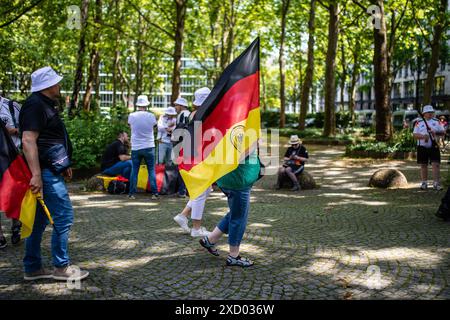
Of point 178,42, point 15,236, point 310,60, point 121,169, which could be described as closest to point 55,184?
point 15,236

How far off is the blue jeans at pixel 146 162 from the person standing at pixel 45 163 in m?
5.09

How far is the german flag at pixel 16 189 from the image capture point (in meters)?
4.71

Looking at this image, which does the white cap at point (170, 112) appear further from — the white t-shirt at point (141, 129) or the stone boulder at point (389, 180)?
the stone boulder at point (389, 180)

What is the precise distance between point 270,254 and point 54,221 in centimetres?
255

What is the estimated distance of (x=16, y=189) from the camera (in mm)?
4789

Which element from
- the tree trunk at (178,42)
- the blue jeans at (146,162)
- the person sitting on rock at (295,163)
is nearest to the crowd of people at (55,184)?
the blue jeans at (146,162)

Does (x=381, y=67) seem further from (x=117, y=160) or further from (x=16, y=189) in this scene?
(x=16, y=189)

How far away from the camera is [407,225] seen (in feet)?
24.3

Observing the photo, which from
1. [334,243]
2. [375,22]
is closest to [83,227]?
[334,243]

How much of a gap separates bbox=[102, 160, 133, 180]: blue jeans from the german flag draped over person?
602 centimetres

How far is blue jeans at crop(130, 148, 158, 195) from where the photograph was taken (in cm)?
998

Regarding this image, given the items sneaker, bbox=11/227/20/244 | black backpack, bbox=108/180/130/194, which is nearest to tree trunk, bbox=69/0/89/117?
black backpack, bbox=108/180/130/194

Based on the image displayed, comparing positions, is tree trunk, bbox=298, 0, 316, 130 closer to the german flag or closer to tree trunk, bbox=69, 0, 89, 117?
tree trunk, bbox=69, 0, 89, 117

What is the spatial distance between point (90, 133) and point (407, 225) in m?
9.73
